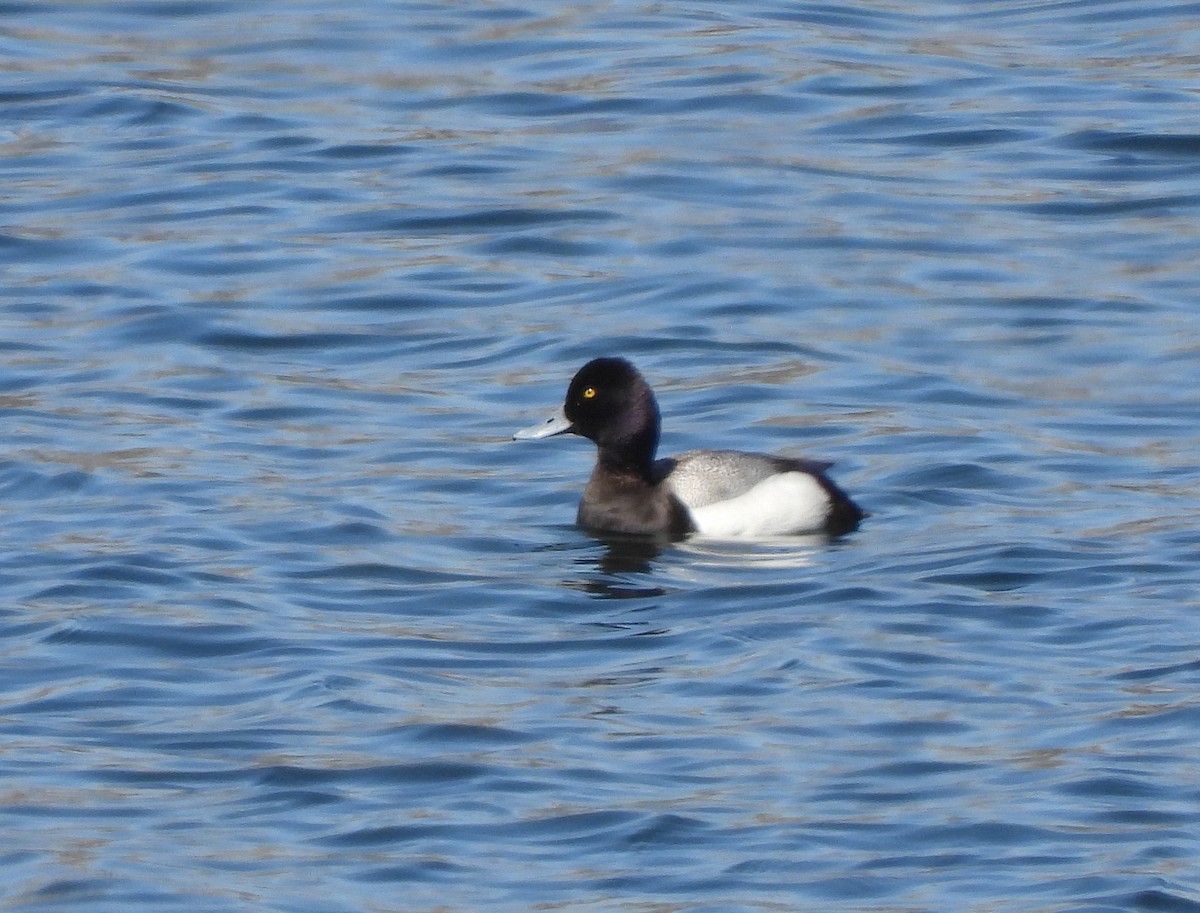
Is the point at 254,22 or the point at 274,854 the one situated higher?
the point at 254,22

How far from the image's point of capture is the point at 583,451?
12.6m

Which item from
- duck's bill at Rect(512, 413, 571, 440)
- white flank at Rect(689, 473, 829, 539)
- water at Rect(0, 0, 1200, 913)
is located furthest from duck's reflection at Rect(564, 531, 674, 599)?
duck's bill at Rect(512, 413, 571, 440)

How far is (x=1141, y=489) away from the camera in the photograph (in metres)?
11.1

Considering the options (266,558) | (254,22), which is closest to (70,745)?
(266,558)

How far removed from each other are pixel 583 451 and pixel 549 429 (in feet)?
3.70

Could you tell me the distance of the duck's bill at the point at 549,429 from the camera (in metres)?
11.4

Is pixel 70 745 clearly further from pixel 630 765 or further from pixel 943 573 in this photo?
pixel 943 573

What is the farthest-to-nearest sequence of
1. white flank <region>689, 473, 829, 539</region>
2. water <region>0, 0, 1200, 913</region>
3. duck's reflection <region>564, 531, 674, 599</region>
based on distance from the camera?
white flank <region>689, 473, 829, 539</region>
duck's reflection <region>564, 531, 674, 599</region>
water <region>0, 0, 1200, 913</region>

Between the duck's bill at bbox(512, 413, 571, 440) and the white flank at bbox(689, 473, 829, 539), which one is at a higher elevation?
the duck's bill at bbox(512, 413, 571, 440)

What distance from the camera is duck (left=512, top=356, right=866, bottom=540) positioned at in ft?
35.1

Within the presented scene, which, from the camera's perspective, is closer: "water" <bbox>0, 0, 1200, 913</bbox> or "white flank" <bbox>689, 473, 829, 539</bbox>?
"water" <bbox>0, 0, 1200, 913</bbox>

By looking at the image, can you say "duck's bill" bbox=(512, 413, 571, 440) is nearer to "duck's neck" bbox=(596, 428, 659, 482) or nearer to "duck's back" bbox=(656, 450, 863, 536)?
"duck's neck" bbox=(596, 428, 659, 482)

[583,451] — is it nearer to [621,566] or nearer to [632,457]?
[632,457]

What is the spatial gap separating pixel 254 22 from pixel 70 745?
12686 mm
